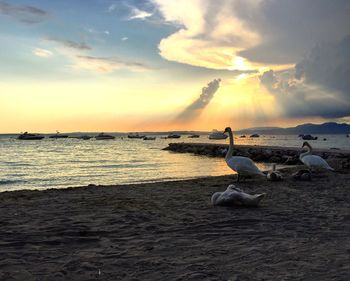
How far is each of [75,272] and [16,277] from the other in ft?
2.34

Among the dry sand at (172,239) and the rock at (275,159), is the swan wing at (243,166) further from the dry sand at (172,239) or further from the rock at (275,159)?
the rock at (275,159)

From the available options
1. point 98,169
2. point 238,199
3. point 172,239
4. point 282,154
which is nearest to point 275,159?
point 282,154

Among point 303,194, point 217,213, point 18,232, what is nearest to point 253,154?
point 303,194

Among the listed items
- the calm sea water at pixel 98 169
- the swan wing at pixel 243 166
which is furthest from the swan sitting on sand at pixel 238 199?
the calm sea water at pixel 98 169

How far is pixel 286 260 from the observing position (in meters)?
5.55

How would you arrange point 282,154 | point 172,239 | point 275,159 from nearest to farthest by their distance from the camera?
point 172,239, point 275,159, point 282,154

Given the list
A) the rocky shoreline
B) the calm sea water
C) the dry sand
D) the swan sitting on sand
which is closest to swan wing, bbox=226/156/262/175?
the dry sand

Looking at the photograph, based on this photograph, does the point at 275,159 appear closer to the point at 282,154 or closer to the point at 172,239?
the point at 282,154

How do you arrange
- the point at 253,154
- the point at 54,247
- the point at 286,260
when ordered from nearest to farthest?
1. the point at 286,260
2. the point at 54,247
3. the point at 253,154

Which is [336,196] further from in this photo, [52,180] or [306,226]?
[52,180]

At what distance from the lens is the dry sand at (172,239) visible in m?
5.18

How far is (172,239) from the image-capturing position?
6.74 metres

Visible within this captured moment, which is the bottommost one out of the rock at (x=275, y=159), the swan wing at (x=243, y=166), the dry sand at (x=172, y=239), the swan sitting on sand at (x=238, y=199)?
the rock at (x=275, y=159)

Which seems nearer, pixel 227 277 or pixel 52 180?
pixel 227 277
